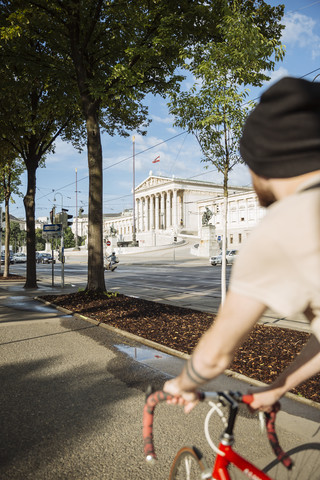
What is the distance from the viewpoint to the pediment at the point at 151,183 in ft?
344

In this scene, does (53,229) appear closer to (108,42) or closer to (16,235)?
(108,42)

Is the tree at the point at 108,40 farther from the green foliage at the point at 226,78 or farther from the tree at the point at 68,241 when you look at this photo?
the tree at the point at 68,241

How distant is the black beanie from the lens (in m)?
1.13

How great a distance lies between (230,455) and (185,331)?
6174 mm

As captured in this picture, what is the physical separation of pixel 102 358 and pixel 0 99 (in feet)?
40.9

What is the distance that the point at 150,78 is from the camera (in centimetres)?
1316

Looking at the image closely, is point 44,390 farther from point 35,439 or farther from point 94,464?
point 94,464

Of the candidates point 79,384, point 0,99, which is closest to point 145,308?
point 79,384

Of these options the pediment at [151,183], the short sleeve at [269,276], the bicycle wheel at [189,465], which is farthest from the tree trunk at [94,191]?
the pediment at [151,183]

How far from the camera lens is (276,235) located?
1.02m

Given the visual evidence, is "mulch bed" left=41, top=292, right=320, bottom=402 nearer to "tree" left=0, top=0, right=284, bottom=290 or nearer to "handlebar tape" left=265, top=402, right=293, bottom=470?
"tree" left=0, top=0, right=284, bottom=290

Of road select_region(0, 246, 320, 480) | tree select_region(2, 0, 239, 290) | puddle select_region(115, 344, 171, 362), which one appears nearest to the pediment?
tree select_region(2, 0, 239, 290)

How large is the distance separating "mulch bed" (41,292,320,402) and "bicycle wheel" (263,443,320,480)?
279 cm

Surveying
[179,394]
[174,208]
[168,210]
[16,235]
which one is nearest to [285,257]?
[179,394]
